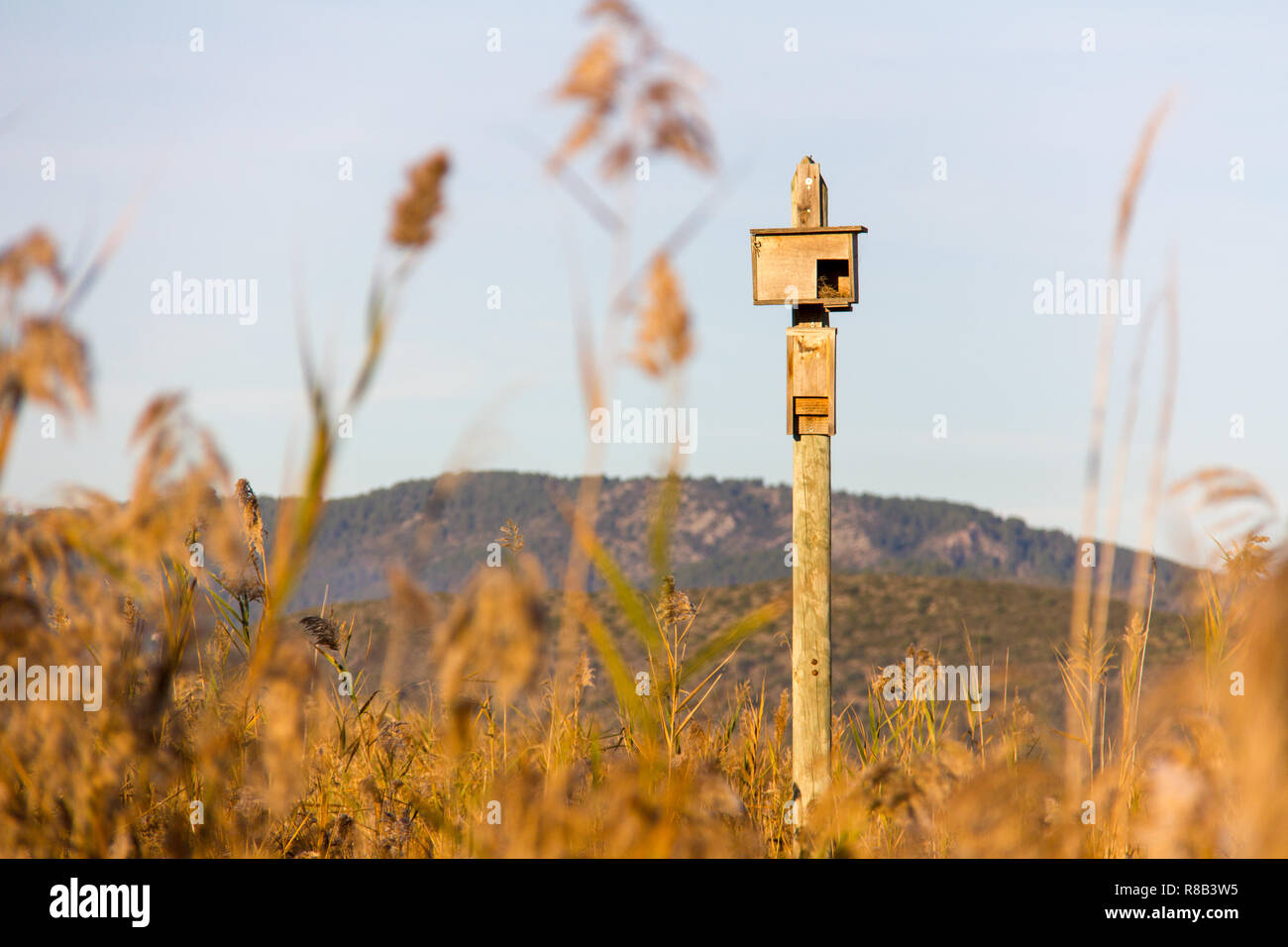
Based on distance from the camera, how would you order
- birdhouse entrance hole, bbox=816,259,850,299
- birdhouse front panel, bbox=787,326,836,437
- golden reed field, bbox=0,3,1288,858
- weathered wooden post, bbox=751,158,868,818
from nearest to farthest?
golden reed field, bbox=0,3,1288,858
weathered wooden post, bbox=751,158,868,818
birdhouse front panel, bbox=787,326,836,437
birdhouse entrance hole, bbox=816,259,850,299

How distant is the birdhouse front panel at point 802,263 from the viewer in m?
5.61

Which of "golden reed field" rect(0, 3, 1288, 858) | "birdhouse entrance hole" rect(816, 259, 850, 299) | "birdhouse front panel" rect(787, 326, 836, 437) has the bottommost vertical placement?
"golden reed field" rect(0, 3, 1288, 858)

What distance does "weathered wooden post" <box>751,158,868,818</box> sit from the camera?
5.33 metres

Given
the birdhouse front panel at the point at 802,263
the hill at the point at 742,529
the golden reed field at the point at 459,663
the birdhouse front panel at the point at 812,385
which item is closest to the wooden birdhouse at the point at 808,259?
the birdhouse front panel at the point at 802,263

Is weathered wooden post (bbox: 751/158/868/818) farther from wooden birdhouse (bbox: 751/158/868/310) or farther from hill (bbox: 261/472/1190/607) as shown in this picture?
hill (bbox: 261/472/1190/607)

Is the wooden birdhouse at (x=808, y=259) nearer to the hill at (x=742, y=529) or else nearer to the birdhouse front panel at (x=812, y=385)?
the birdhouse front panel at (x=812, y=385)

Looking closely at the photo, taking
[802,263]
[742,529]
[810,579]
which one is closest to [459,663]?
[810,579]

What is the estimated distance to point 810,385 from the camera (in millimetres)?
5574

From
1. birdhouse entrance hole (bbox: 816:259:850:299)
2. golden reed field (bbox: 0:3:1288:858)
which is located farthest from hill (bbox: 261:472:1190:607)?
golden reed field (bbox: 0:3:1288:858)
